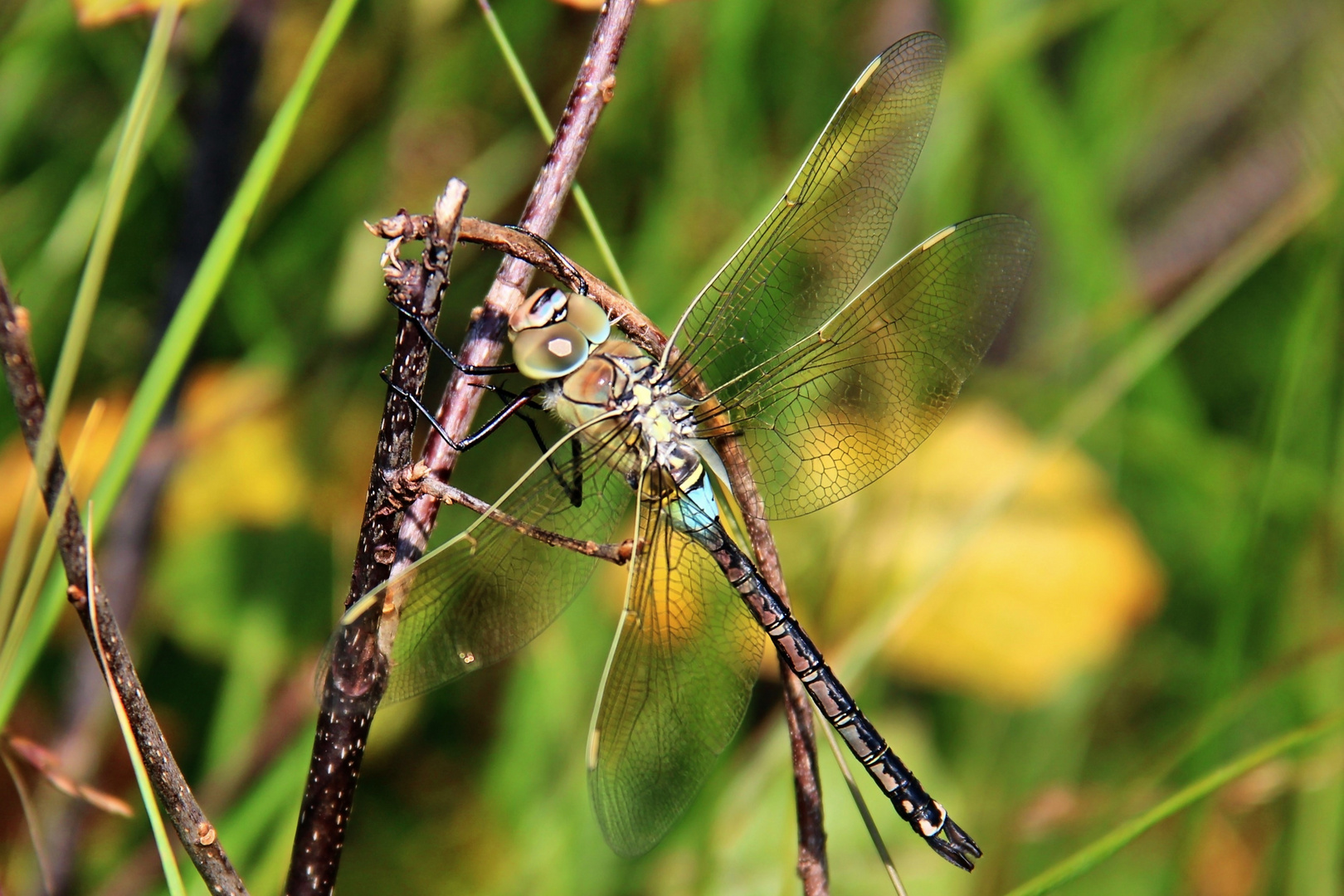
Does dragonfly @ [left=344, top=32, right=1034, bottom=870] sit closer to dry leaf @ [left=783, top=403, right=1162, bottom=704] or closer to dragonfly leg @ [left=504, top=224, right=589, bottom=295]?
dragonfly leg @ [left=504, top=224, right=589, bottom=295]

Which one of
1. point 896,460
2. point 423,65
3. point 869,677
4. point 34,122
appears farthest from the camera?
point 34,122

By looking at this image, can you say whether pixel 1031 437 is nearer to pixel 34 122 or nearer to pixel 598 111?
pixel 598 111

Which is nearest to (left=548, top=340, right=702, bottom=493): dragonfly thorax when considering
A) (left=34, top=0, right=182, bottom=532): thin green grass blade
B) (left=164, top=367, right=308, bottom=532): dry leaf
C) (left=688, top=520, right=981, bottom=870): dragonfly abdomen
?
(left=688, top=520, right=981, bottom=870): dragonfly abdomen

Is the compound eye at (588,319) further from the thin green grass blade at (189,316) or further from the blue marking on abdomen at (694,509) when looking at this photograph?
the thin green grass blade at (189,316)

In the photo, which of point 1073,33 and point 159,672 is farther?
point 1073,33

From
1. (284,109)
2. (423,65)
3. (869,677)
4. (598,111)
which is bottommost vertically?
(869,677)

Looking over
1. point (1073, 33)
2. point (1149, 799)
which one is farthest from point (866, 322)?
point (1073, 33)
